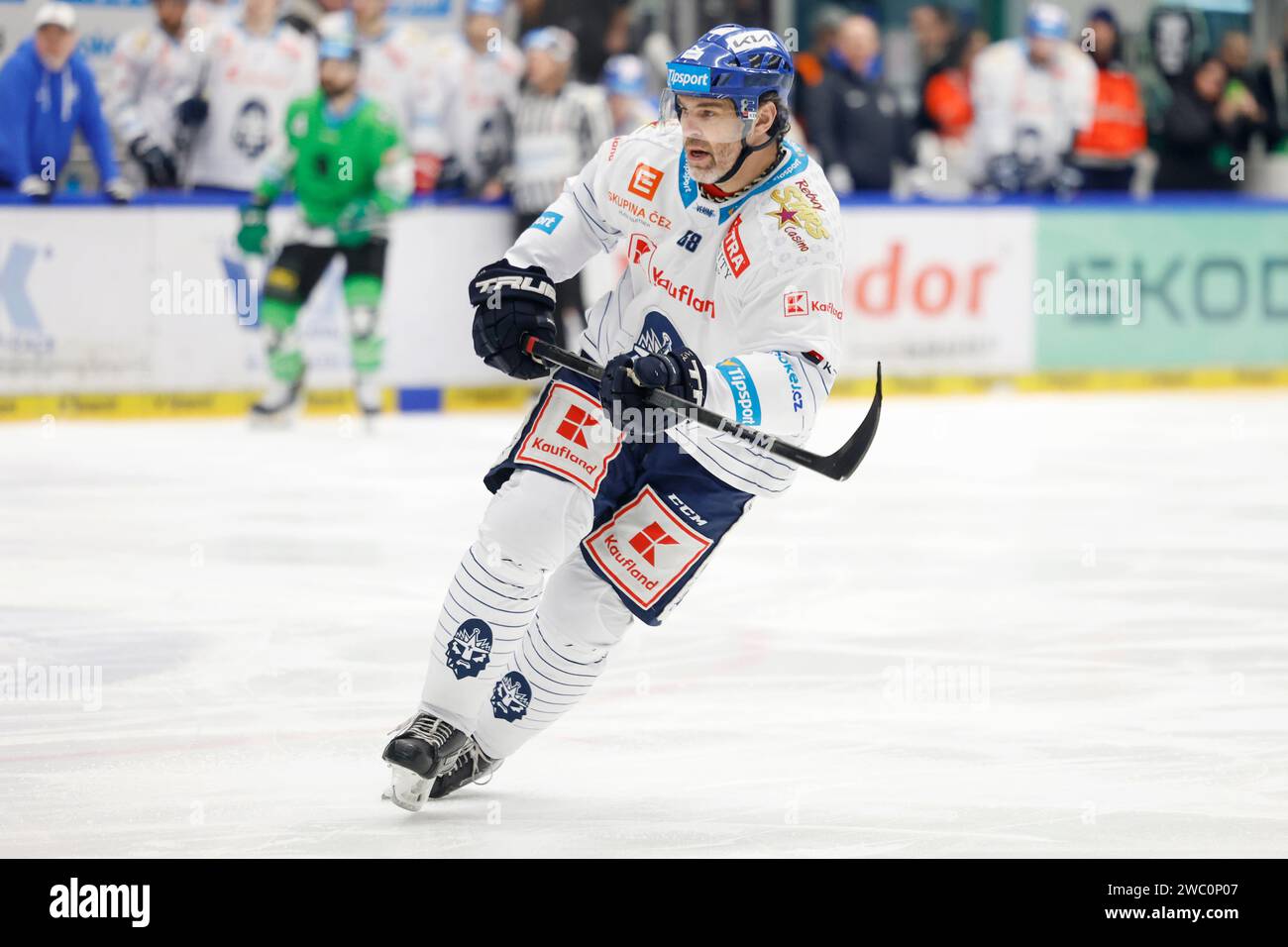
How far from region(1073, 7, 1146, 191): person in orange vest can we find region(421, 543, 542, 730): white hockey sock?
32.8 ft

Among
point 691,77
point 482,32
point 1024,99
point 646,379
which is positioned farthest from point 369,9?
point 646,379

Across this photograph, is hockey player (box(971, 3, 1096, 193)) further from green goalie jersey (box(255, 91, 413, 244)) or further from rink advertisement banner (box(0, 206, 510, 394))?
green goalie jersey (box(255, 91, 413, 244))

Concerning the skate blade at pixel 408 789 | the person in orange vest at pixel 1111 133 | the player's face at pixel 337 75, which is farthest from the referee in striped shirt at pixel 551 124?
the skate blade at pixel 408 789

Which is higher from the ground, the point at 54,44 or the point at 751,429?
the point at 54,44

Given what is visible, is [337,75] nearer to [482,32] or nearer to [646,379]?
[482,32]

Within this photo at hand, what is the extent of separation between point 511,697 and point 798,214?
1128 mm

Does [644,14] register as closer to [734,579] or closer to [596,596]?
[734,579]

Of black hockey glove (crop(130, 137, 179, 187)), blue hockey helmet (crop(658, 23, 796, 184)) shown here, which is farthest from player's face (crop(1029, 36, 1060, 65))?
blue hockey helmet (crop(658, 23, 796, 184))
